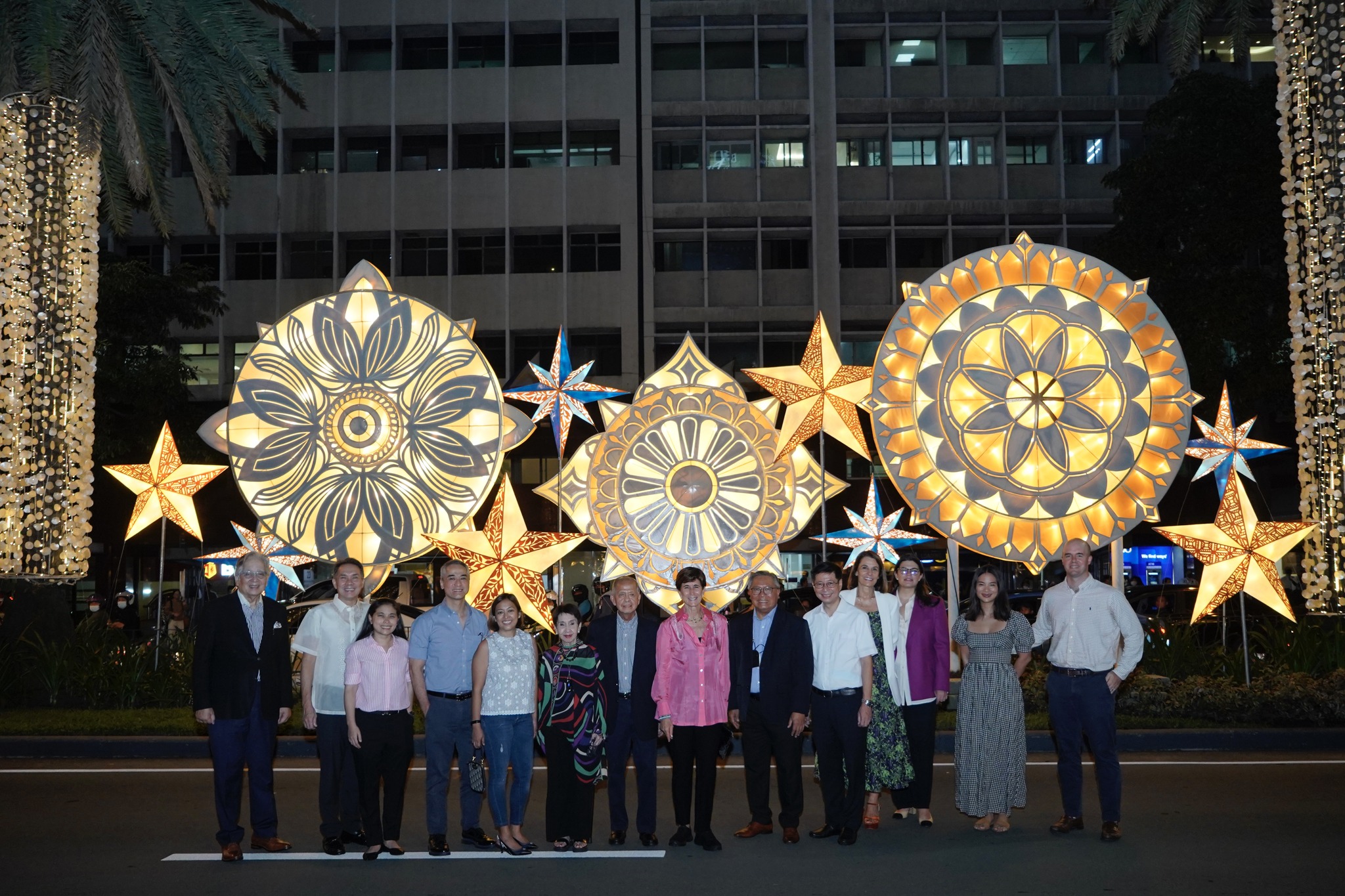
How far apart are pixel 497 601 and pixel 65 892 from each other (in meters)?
3.22

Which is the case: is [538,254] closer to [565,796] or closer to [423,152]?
[423,152]

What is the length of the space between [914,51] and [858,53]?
71.6 inches

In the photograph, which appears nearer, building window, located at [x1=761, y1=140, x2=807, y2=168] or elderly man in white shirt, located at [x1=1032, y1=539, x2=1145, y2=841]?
elderly man in white shirt, located at [x1=1032, y1=539, x2=1145, y2=841]

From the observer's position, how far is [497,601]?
29.9 feet

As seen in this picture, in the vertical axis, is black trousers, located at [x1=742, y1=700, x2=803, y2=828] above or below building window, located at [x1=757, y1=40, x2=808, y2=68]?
below

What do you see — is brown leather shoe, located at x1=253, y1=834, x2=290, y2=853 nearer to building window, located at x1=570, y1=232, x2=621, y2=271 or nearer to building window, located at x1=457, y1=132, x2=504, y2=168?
building window, located at x1=570, y1=232, x2=621, y2=271

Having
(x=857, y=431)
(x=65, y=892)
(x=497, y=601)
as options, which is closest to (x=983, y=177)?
(x=857, y=431)

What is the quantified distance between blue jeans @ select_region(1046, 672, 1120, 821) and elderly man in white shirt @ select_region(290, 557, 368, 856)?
5.08 m

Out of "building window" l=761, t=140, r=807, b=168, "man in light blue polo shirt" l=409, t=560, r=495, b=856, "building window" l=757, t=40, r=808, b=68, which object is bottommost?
"man in light blue polo shirt" l=409, t=560, r=495, b=856

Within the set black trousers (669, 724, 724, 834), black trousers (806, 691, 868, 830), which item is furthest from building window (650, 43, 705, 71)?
black trousers (669, 724, 724, 834)

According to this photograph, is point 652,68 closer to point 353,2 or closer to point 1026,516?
point 353,2

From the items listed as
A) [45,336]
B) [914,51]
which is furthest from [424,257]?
[45,336]

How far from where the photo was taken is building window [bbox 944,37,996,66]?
4184cm

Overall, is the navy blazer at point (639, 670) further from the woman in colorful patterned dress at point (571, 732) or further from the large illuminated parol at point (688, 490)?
the large illuminated parol at point (688, 490)
